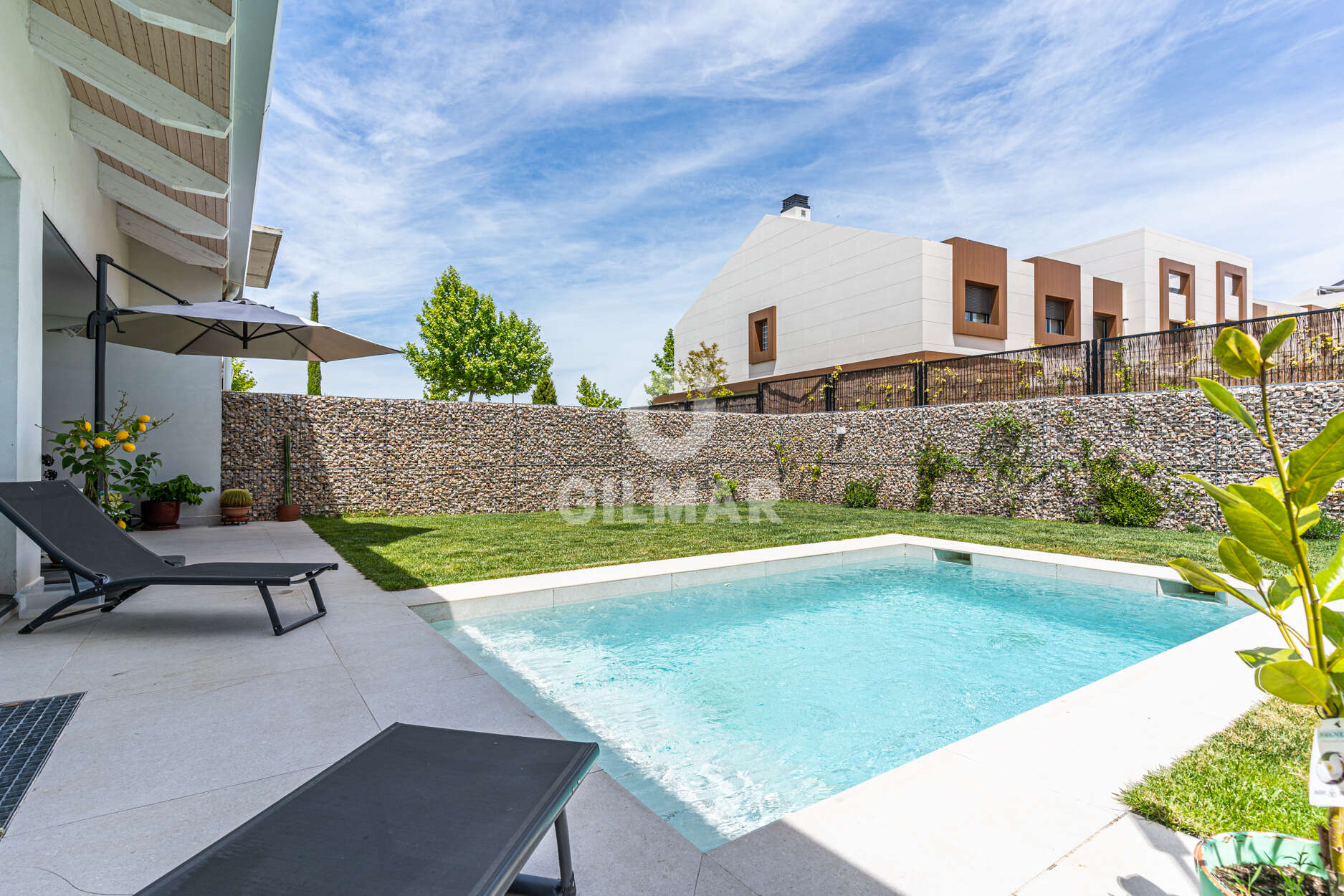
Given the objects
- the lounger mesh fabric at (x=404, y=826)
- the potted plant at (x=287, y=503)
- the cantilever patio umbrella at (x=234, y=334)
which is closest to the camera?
the lounger mesh fabric at (x=404, y=826)

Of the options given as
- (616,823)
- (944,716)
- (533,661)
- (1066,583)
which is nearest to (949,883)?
(616,823)

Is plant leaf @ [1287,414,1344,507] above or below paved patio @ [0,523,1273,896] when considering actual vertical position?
above

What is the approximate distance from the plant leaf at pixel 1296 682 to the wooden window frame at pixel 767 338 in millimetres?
24539

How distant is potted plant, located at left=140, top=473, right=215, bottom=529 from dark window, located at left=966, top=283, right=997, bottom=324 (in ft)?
67.9

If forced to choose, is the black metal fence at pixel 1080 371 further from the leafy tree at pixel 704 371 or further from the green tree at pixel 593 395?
the green tree at pixel 593 395

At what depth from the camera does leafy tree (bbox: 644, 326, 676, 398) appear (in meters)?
34.1

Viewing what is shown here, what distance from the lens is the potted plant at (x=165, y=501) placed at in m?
8.85

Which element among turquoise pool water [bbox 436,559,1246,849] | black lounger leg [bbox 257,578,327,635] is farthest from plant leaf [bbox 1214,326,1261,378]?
black lounger leg [bbox 257,578,327,635]

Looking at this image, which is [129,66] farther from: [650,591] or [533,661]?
[650,591]

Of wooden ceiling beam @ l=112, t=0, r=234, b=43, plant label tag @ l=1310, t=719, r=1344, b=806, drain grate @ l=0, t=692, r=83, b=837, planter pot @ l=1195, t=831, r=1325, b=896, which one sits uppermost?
wooden ceiling beam @ l=112, t=0, r=234, b=43

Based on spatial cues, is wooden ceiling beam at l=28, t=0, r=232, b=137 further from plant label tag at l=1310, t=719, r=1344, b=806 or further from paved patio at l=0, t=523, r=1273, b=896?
plant label tag at l=1310, t=719, r=1344, b=806

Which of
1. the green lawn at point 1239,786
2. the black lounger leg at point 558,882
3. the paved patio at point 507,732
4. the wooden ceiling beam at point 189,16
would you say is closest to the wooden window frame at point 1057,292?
the paved patio at point 507,732

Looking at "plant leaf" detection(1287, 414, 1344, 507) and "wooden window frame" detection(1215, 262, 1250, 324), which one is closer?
"plant leaf" detection(1287, 414, 1344, 507)

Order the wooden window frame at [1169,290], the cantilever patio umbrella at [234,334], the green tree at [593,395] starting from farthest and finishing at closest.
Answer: the green tree at [593,395]
the wooden window frame at [1169,290]
the cantilever patio umbrella at [234,334]
